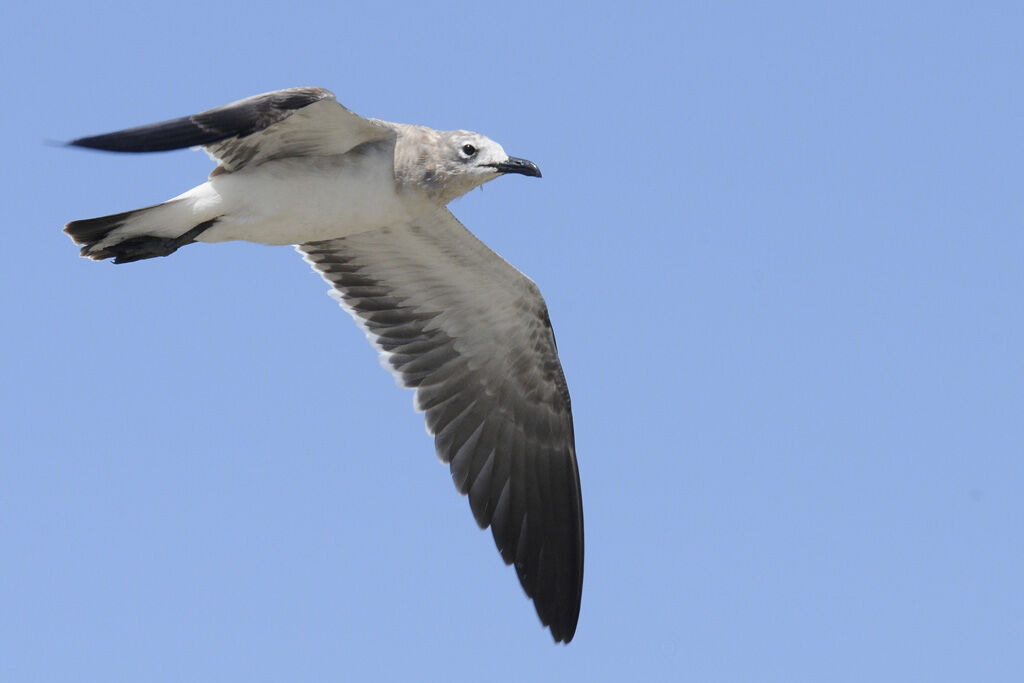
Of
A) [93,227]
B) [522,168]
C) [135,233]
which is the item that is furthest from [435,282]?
[93,227]

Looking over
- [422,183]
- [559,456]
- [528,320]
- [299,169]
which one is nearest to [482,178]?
[422,183]

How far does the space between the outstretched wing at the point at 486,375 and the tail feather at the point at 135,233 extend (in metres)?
2.09

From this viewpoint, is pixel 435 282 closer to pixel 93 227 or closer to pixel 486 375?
pixel 486 375

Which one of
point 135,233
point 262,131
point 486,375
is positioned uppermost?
point 262,131

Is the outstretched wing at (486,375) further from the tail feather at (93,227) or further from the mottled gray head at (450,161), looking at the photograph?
the tail feather at (93,227)

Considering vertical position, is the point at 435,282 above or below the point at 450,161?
below

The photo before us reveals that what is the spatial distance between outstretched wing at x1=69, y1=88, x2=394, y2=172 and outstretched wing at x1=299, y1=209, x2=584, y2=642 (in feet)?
5.55

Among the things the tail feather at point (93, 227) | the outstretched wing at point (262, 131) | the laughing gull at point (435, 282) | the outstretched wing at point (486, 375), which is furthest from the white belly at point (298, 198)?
the outstretched wing at point (486, 375)

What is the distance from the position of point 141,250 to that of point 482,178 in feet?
8.18

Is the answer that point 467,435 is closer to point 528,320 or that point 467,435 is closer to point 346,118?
point 528,320

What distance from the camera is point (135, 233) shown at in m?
11.5

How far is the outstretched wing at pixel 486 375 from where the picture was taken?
13.3 meters

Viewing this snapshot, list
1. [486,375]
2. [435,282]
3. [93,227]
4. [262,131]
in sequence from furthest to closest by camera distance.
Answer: [486,375]
[435,282]
[93,227]
[262,131]

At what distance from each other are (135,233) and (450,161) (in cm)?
231
